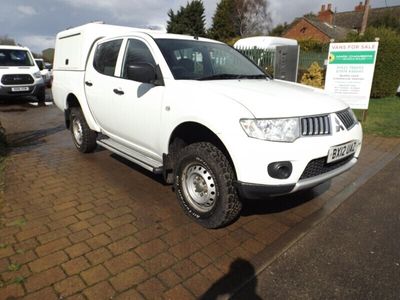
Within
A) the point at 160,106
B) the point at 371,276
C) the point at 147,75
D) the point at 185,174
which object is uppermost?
the point at 147,75

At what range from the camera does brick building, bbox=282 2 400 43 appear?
45903mm

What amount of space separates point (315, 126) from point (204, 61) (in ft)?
5.57

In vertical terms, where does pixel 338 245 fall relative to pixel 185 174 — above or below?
below

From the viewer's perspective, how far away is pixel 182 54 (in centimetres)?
390

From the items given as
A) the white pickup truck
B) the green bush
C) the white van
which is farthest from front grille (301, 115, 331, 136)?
the green bush

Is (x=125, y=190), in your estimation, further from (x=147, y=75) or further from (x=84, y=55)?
(x=84, y=55)

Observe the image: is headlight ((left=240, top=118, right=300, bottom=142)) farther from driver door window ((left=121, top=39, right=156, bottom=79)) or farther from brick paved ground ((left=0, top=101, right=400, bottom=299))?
driver door window ((left=121, top=39, right=156, bottom=79))

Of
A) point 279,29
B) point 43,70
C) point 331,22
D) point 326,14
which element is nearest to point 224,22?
point 279,29

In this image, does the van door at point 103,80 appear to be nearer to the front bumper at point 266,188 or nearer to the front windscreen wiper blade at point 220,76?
the front windscreen wiper blade at point 220,76

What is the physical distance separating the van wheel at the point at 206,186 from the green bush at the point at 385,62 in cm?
1277

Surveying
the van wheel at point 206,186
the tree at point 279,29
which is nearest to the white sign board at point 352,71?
the van wheel at point 206,186

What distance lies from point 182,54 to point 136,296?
2.62 metres

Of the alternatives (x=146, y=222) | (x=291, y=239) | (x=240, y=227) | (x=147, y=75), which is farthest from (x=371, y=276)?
(x=147, y=75)

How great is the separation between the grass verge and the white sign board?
2.06ft
